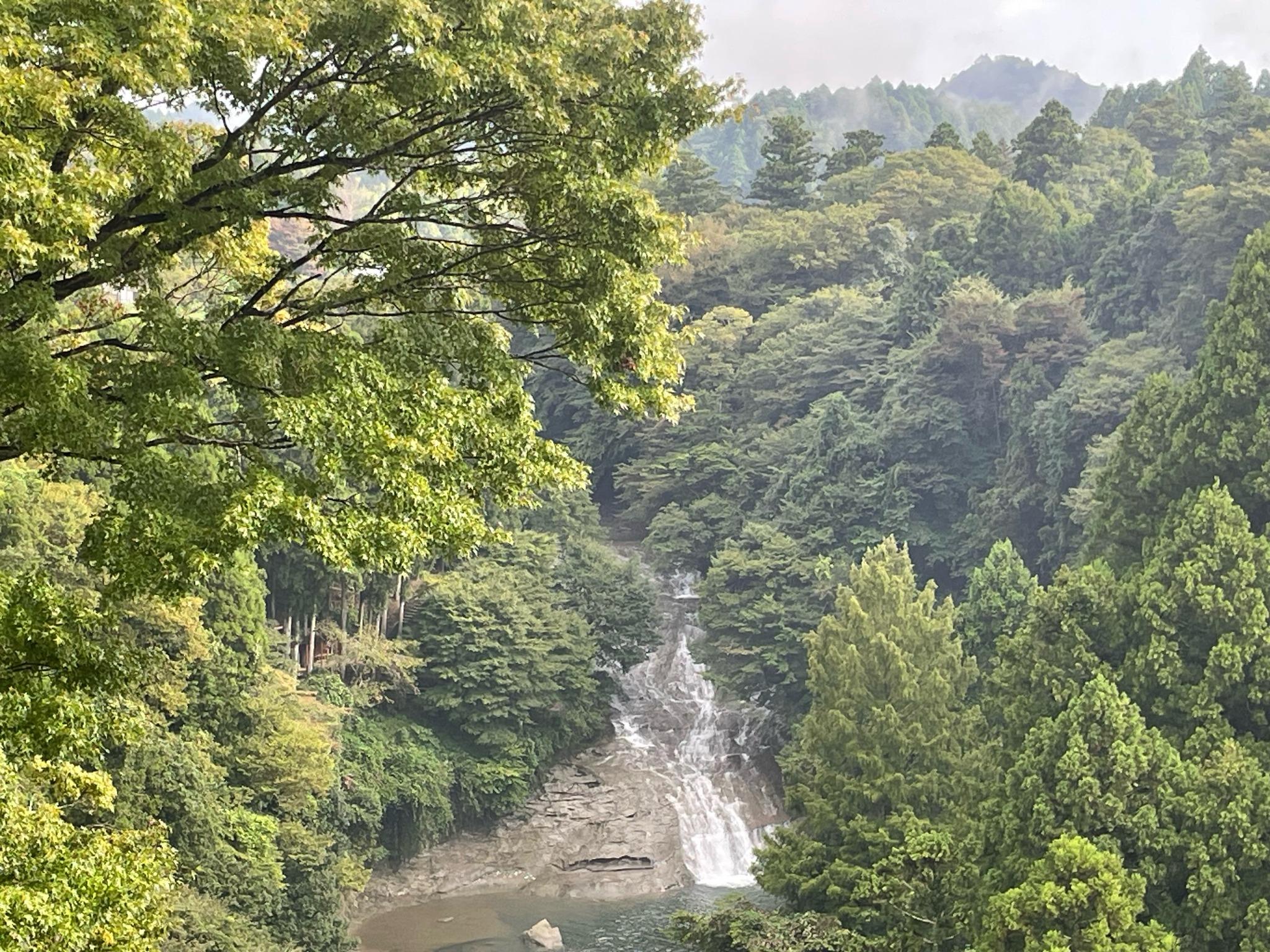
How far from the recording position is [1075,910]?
11.1m

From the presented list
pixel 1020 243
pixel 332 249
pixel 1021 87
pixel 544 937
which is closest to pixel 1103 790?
pixel 332 249

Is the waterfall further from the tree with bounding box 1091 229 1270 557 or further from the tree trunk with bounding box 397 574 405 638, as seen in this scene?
the tree with bounding box 1091 229 1270 557

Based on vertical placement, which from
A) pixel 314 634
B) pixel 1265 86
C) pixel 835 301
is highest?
pixel 1265 86

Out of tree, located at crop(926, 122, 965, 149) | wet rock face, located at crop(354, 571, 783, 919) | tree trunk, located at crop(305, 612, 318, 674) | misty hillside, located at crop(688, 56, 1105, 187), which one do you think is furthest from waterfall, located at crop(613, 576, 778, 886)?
misty hillside, located at crop(688, 56, 1105, 187)

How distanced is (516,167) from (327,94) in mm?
979

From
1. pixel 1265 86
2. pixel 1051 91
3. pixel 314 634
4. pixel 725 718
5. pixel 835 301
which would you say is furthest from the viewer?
pixel 1051 91

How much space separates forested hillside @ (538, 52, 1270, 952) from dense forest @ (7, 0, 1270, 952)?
8cm

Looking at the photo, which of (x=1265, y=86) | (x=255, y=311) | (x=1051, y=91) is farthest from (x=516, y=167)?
(x=1051, y=91)

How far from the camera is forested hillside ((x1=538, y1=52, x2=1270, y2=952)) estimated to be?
12.2 meters

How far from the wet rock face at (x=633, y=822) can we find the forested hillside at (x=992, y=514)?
208 cm

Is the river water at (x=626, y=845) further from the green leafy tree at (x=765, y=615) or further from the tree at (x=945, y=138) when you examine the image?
the tree at (x=945, y=138)

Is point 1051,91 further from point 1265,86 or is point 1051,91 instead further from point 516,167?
point 516,167

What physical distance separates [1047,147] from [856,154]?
31.2ft

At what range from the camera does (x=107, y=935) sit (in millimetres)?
5258
